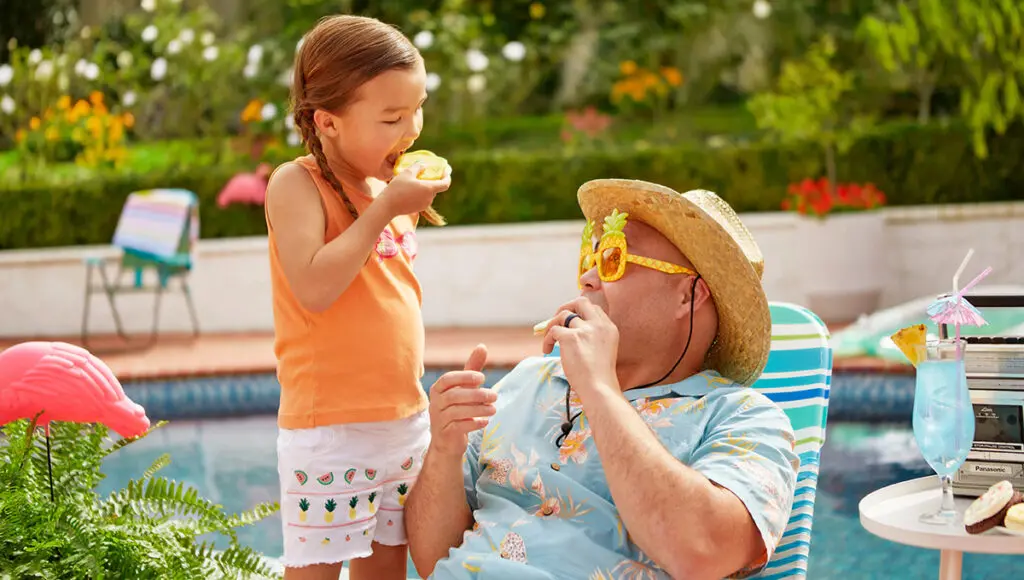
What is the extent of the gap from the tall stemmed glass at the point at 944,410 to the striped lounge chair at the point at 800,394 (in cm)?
24

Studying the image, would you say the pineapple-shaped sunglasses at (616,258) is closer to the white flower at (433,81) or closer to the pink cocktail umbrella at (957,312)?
the pink cocktail umbrella at (957,312)

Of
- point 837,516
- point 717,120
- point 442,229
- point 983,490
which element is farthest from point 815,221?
point 983,490

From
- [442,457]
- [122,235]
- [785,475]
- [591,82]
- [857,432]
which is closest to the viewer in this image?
[785,475]

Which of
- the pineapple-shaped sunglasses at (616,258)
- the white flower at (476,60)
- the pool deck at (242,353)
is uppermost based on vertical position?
the pineapple-shaped sunglasses at (616,258)

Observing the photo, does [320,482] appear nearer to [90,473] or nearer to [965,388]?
[90,473]

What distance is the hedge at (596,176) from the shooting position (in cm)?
1120

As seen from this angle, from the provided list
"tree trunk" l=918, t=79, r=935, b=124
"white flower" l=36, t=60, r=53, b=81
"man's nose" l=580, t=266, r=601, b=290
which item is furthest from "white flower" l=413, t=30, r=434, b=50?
"man's nose" l=580, t=266, r=601, b=290

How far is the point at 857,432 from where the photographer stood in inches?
271

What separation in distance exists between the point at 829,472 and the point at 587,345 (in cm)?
420

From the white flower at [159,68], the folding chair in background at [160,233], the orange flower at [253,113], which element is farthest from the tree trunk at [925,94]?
the white flower at [159,68]

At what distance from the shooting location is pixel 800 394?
8.83ft

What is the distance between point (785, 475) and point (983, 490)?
71cm

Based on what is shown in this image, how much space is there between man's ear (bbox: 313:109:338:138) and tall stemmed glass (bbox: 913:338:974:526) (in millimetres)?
1210

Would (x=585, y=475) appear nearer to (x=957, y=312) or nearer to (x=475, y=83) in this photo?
(x=957, y=312)
